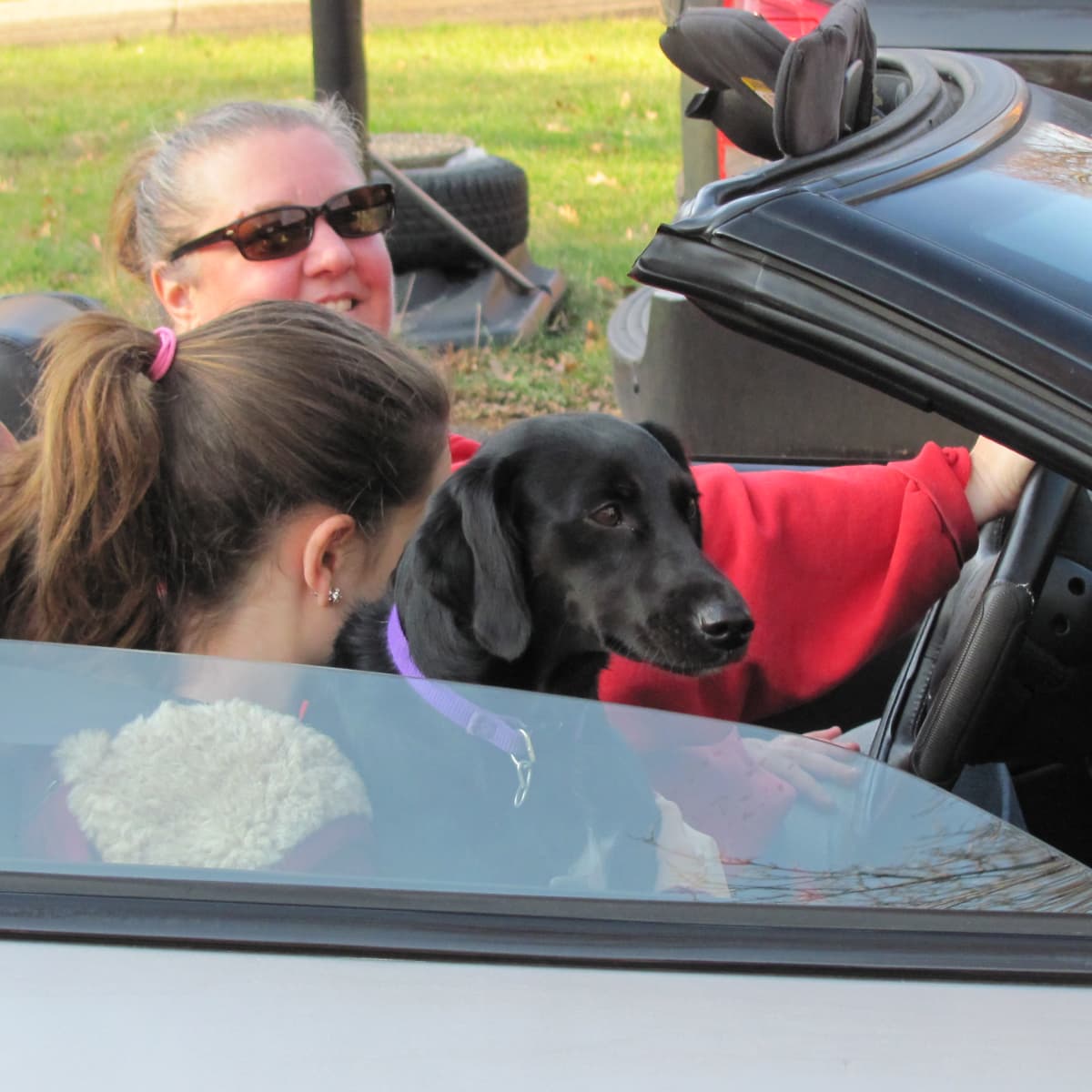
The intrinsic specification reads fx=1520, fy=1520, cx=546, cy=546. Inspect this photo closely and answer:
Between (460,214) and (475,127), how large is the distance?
3.67 m

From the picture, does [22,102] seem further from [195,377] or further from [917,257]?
[917,257]

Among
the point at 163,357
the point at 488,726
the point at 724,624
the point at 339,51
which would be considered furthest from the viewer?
the point at 339,51

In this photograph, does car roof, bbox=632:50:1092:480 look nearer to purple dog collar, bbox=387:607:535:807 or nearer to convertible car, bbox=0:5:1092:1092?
convertible car, bbox=0:5:1092:1092

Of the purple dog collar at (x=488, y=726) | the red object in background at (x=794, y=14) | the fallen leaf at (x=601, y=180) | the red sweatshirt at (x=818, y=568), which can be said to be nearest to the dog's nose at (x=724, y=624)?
the red sweatshirt at (x=818, y=568)

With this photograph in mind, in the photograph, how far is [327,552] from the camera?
190 cm

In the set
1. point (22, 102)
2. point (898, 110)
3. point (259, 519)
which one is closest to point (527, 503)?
point (259, 519)

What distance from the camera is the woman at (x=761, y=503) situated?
86.3 inches

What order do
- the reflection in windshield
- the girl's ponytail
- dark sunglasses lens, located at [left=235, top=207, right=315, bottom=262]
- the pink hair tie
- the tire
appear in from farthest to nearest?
the tire → dark sunglasses lens, located at [left=235, top=207, right=315, bottom=262] → the pink hair tie → the girl's ponytail → the reflection in windshield

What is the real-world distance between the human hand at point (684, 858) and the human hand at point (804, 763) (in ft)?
0.48

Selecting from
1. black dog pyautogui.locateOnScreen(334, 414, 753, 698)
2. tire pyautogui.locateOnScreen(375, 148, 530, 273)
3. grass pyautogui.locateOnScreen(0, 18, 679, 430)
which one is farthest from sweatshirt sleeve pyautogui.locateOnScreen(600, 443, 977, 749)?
tire pyautogui.locateOnScreen(375, 148, 530, 273)

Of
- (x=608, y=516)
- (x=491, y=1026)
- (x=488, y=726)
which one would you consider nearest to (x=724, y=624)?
(x=608, y=516)

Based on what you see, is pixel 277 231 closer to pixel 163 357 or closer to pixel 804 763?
pixel 163 357

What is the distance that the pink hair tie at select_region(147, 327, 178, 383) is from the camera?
6.01ft

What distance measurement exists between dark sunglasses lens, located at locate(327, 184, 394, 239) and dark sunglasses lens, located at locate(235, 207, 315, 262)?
0.21ft
